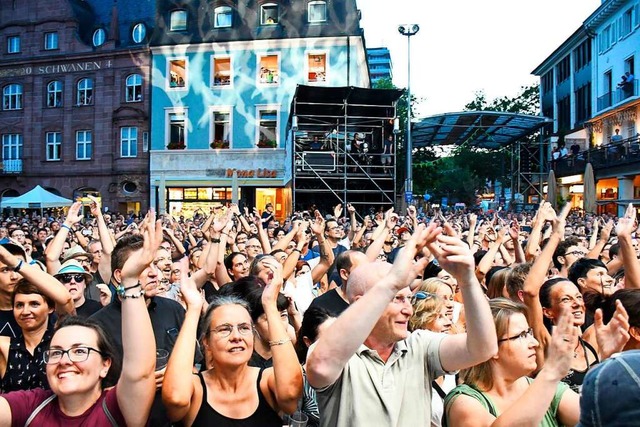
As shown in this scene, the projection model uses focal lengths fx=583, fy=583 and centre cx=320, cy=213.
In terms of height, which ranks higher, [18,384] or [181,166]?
→ [181,166]

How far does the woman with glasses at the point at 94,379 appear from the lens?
2486 millimetres

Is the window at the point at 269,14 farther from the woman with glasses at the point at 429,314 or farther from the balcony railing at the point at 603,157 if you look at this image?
the woman with glasses at the point at 429,314

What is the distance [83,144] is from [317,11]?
1500 cm

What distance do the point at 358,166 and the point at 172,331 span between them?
47.7ft

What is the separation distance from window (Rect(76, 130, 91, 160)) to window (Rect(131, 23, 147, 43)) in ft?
19.2

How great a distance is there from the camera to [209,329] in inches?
114

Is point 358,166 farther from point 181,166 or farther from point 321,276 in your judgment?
point 181,166

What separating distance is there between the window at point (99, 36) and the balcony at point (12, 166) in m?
8.08

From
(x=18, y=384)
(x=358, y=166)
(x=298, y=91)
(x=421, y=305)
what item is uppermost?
(x=298, y=91)

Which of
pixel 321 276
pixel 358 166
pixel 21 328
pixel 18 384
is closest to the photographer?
pixel 18 384

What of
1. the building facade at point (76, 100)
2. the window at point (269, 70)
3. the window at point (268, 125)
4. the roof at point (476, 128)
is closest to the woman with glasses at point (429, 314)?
the roof at point (476, 128)

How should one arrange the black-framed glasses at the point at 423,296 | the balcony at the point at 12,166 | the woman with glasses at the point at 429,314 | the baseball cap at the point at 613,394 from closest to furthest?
the baseball cap at the point at 613,394, the woman with glasses at the point at 429,314, the black-framed glasses at the point at 423,296, the balcony at the point at 12,166

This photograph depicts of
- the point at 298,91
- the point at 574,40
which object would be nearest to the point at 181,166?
the point at 298,91

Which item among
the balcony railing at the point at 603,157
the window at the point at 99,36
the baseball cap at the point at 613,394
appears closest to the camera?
the baseball cap at the point at 613,394
